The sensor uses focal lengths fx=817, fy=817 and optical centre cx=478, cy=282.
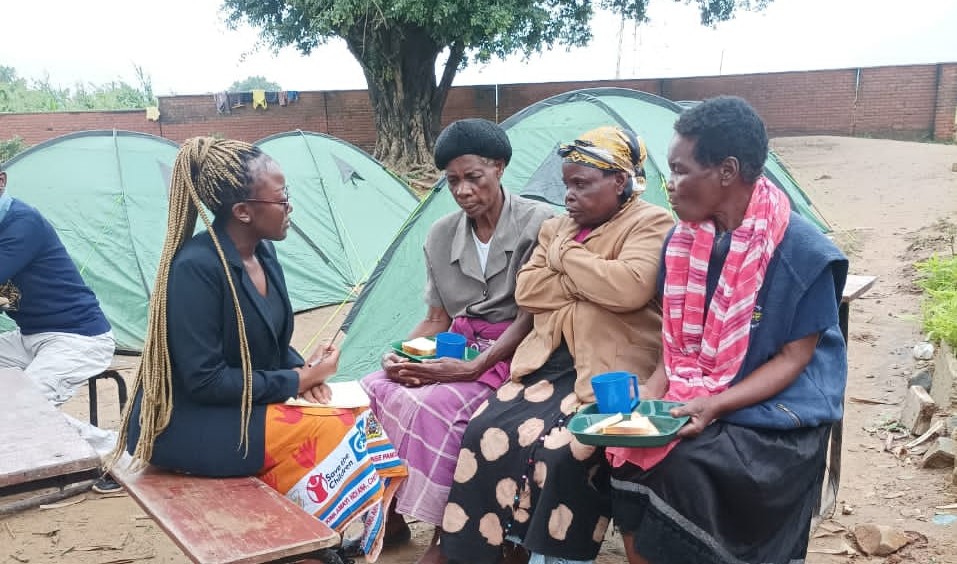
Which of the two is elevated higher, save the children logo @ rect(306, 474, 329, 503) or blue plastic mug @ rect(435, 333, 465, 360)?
blue plastic mug @ rect(435, 333, 465, 360)

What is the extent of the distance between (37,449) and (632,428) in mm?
1645

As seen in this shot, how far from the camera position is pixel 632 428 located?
204cm

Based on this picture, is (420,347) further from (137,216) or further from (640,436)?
(137,216)

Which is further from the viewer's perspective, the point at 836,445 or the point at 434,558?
the point at 836,445

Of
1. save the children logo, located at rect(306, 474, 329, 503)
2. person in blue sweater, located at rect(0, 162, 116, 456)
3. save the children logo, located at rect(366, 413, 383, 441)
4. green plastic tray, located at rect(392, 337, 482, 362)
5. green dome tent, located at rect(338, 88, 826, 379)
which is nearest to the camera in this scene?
save the children logo, located at rect(306, 474, 329, 503)

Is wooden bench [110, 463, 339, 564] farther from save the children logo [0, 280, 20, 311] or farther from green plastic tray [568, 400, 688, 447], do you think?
save the children logo [0, 280, 20, 311]

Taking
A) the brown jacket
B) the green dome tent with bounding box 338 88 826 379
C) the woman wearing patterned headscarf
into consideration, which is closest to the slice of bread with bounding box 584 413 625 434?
the woman wearing patterned headscarf

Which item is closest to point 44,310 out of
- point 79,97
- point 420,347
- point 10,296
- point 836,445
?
point 10,296

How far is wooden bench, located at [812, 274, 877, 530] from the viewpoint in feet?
9.78

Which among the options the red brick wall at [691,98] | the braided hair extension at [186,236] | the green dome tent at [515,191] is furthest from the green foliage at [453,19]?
the braided hair extension at [186,236]

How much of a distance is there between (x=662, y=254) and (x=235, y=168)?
51.5 inches

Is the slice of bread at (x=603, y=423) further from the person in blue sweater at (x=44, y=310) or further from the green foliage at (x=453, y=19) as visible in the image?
the green foliage at (x=453, y=19)

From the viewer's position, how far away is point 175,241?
7.73 ft

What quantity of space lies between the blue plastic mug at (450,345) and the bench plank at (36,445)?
46.7 inches
